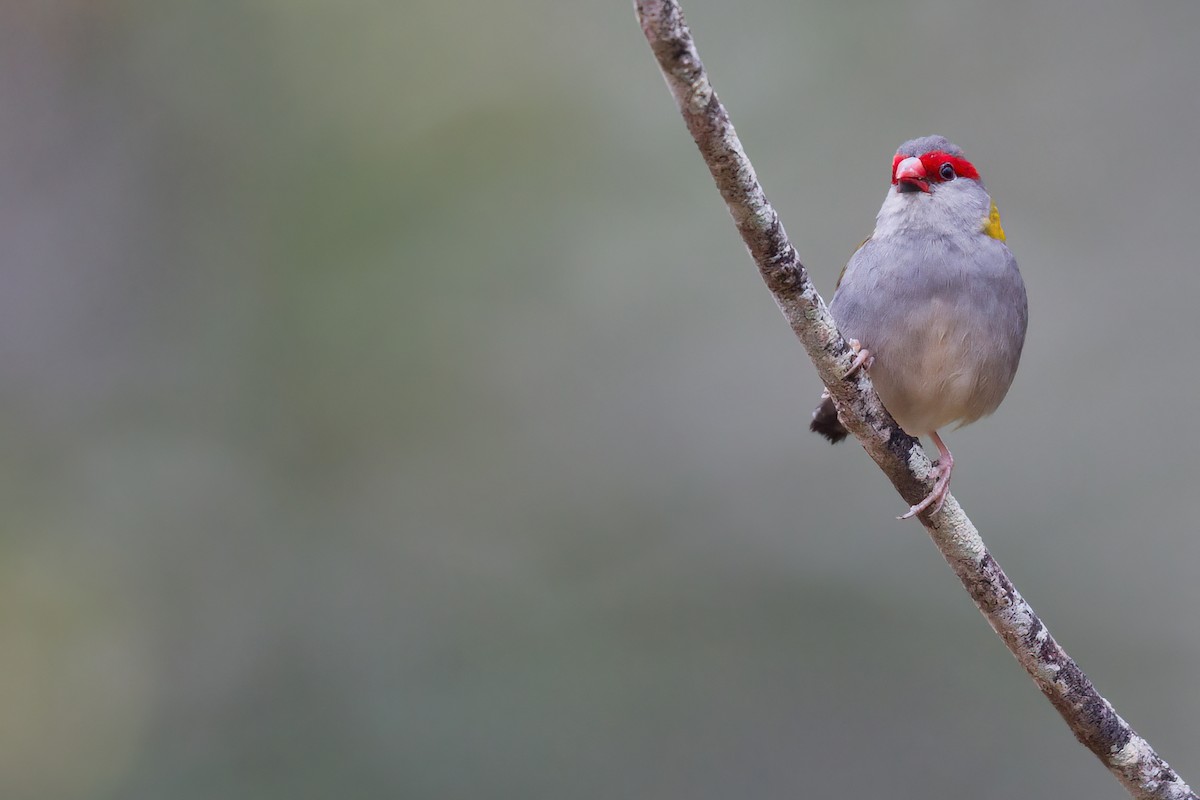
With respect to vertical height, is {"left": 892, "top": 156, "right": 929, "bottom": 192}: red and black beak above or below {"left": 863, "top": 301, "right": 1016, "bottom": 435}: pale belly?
above

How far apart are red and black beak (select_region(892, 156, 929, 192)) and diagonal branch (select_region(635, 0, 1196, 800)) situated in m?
0.94

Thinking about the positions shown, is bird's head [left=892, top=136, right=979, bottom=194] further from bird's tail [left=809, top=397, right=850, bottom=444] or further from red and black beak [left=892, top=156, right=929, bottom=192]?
bird's tail [left=809, top=397, right=850, bottom=444]

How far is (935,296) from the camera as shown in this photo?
3250 mm

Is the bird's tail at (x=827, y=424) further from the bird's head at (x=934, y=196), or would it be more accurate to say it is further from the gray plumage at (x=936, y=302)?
the bird's head at (x=934, y=196)

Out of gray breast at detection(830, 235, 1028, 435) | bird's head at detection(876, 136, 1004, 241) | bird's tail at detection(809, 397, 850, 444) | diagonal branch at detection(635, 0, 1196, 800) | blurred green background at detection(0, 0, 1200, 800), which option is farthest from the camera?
blurred green background at detection(0, 0, 1200, 800)

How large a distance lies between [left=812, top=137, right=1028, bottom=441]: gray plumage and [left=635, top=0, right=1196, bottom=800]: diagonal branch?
51 centimetres

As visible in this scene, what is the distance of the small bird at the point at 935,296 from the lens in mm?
3246

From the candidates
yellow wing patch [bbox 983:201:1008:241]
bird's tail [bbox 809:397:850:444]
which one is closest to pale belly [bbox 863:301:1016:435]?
bird's tail [bbox 809:397:850:444]

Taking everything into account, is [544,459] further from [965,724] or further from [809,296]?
[809,296]

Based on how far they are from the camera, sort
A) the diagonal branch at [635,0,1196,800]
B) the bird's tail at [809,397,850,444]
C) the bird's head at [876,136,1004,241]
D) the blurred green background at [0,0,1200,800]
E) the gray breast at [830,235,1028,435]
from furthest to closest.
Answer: the blurred green background at [0,0,1200,800], the bird's tail at [809,397,850,444], the bird's head at [876,136,1004,241], the gray breast at [830,235,1028,435], the diagonal branch at [635,0,1196,800]

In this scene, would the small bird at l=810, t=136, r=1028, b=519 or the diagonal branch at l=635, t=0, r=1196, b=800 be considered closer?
the diagonal branch at l=635, t=0, r=1196, b=800

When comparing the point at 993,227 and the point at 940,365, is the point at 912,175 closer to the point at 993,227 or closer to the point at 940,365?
the point at 993,227

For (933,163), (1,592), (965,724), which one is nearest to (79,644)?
(1,592)

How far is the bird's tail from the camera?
11.8 feet
